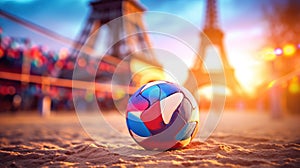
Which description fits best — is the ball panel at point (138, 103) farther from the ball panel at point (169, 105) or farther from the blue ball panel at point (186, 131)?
the blue ball panel at point (186, 131)

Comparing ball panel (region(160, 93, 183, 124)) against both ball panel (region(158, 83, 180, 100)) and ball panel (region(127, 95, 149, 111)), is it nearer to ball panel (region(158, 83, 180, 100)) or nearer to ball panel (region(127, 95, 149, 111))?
ball panel (region(158, 83, 180, 100))

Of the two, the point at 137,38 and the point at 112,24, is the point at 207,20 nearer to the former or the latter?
the point at 137,38

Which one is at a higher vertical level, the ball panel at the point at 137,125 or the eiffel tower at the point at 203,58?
the eiffel tower at the point at 203,58

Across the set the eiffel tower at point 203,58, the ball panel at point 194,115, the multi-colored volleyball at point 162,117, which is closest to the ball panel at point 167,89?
the multi-colored volleyball at point 162,117

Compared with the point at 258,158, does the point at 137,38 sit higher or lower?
higher

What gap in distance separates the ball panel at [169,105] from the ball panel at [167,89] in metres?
0.04

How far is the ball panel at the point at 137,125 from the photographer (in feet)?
8.18

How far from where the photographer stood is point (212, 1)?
2358 centimetres

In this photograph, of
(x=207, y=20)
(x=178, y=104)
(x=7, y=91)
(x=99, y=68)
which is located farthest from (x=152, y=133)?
(x=207, y=20)

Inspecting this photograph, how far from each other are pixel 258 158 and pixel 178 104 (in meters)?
0.92

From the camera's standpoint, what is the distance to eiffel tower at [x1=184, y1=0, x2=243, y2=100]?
24.1 metres

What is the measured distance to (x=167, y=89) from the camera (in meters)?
2.59

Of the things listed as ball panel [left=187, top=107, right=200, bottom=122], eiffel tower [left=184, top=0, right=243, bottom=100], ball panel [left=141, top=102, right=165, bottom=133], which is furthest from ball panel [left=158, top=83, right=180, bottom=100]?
eiffel tower [left=184, top=0, right=243, bottom=100]

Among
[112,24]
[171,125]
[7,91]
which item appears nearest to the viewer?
[171,125]
